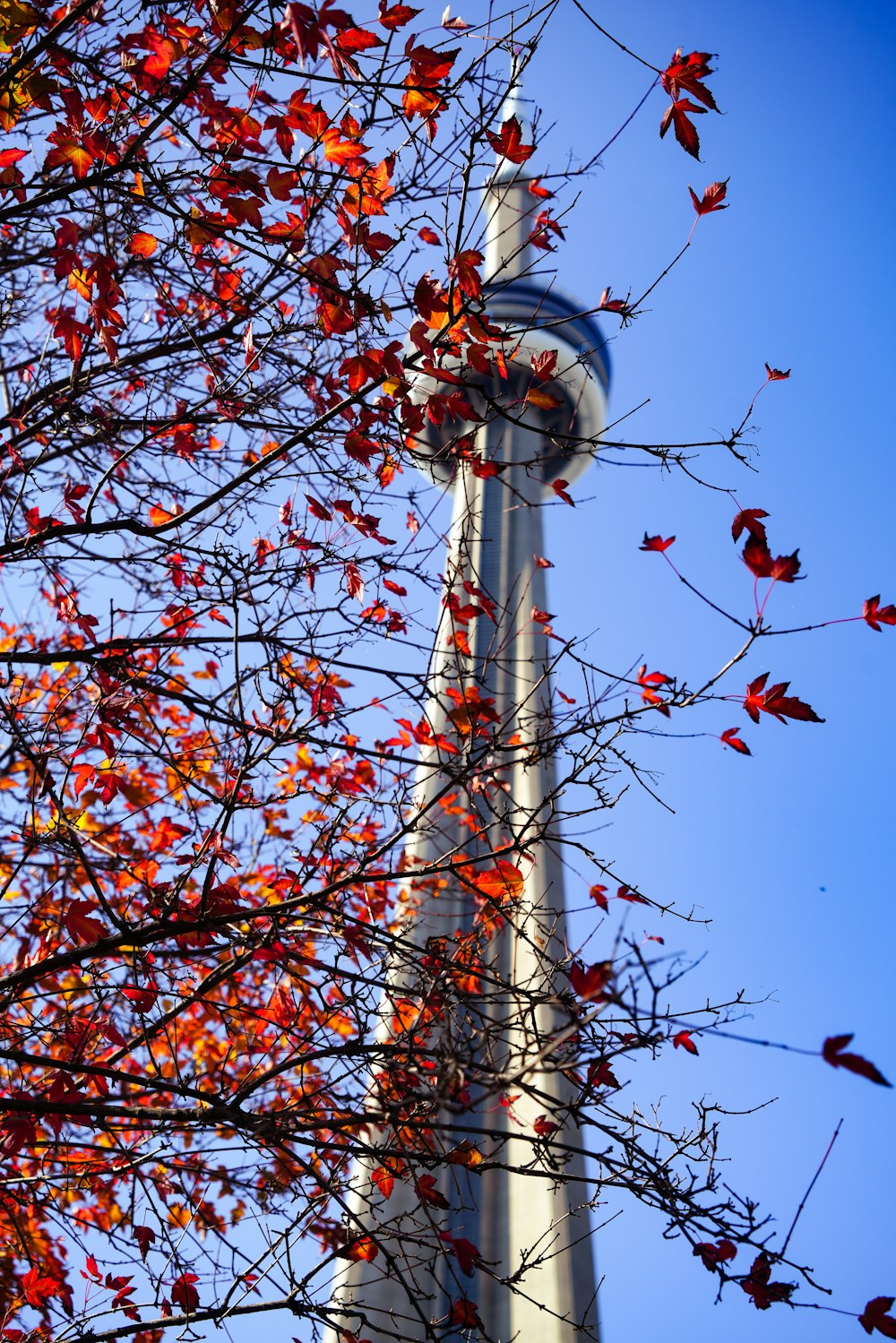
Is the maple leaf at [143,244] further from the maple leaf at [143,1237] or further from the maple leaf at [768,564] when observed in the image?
the maple leaf at [143,1237]

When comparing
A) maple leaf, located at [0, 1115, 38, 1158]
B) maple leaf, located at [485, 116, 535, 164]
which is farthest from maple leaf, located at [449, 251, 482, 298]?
maple leaf, located at [0, 1115, 38, 1158]

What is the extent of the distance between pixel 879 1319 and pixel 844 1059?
146cm

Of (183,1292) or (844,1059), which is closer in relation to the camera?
(844,1059)

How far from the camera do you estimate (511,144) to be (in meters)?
3.97

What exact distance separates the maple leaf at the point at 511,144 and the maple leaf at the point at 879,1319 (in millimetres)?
4009

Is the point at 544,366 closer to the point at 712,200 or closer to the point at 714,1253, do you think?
the point at 712,200

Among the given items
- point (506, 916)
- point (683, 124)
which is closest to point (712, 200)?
point (683, 124)

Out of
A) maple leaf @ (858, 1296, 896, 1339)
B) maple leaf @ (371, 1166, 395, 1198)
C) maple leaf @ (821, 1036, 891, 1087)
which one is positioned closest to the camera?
maple leaf @ (821, 1036, 891, 1087)

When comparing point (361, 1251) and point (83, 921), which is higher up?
point (83, 921)

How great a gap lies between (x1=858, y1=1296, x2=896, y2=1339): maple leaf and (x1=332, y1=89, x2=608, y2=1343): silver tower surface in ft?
2.94

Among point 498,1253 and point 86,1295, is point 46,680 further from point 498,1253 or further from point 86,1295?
point 498,1253

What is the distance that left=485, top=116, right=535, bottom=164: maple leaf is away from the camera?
3.94 meters

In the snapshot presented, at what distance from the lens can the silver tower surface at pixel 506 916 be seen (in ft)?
11.9

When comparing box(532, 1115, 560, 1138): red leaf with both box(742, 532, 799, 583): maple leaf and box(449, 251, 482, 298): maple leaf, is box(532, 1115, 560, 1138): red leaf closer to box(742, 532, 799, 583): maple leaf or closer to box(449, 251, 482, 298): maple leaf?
box(742, 532, 799, 583): maple leaf
